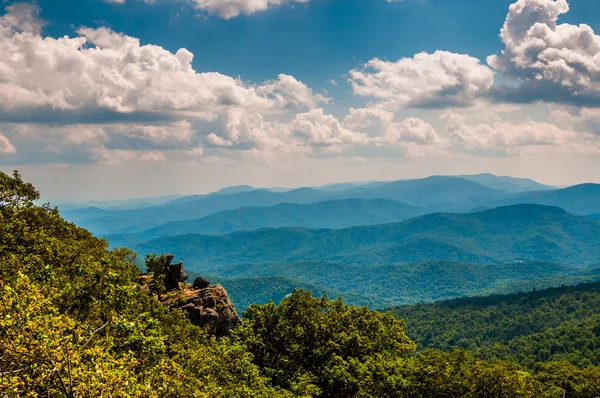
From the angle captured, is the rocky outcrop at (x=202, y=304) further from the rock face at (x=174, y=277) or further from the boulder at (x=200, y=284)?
the boulder at (x=200, y=284)

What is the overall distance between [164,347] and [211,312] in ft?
119

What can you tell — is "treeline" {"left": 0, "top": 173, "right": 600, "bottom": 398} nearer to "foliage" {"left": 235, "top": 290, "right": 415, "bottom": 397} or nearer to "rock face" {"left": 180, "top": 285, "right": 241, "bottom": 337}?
"foliage" {"left": 235, "top": 290, "right": 415, "bottom": 397}

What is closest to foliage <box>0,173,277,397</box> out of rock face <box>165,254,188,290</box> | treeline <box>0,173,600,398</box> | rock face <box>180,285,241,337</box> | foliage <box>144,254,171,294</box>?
treeline <box>0,173,600,398</box>

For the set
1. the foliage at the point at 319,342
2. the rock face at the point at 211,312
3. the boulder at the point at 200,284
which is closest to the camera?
the foliage at the point at 319,342

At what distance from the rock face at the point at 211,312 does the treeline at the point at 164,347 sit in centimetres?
355

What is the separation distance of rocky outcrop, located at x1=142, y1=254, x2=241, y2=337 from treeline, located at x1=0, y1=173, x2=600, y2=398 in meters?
3.81

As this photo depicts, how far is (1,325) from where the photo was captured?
20.4 meters

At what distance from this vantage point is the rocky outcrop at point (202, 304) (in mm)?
68250

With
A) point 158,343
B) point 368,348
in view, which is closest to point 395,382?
point 368,348

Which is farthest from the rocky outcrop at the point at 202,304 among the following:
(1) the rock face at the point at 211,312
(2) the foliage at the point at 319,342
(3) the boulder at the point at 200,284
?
(2) the foliage at the point at 319,342

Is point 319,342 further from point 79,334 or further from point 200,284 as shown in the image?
point 79,334

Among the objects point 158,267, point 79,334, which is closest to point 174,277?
point 158,267

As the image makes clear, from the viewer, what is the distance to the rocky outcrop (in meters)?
68.2

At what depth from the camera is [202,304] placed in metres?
71.0
